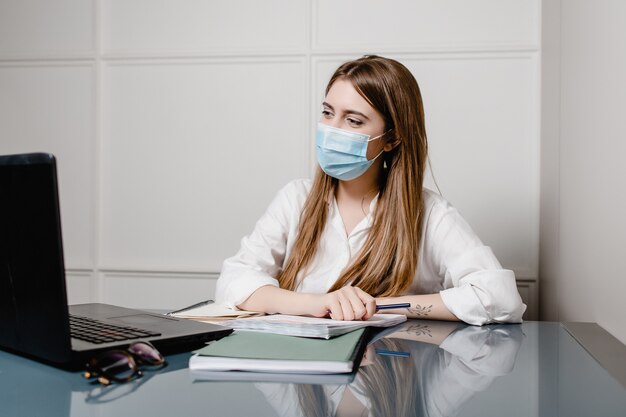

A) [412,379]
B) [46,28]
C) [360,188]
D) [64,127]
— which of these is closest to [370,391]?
[412,379]

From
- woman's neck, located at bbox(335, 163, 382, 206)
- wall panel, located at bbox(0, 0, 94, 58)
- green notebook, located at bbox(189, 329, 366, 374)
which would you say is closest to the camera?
green notebook, located at bbox(189, 329, 366, 374)

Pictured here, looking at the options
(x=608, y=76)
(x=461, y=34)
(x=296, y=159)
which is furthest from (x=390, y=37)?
(x=608, y=76)

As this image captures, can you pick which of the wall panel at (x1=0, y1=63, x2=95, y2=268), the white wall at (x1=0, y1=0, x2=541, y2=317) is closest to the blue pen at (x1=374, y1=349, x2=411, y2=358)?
the white wall at (x1=0, y1=0, x2=541, y2=317)

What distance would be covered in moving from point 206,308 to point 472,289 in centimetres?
59

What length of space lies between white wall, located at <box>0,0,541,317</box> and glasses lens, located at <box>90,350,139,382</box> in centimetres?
177

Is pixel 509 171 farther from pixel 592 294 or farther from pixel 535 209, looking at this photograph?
pixel 592 294

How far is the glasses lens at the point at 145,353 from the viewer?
83 cm

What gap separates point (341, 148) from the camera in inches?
67.0

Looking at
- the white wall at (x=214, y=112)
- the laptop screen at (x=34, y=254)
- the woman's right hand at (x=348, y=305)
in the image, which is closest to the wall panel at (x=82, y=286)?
the white wall at (x=214, y=112)

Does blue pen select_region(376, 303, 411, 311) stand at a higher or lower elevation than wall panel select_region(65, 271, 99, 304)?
higher

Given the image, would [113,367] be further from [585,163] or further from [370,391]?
[585,163]

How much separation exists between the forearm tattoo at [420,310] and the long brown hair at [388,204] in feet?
0.68

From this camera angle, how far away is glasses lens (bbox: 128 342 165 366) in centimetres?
83

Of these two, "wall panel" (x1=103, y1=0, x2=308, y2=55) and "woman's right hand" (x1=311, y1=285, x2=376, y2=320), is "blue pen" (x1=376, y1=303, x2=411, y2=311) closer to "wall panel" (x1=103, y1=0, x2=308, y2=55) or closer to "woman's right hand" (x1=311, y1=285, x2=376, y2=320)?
"woman's right hand" (x1=311, y1=285, x2=376, y2=320)
